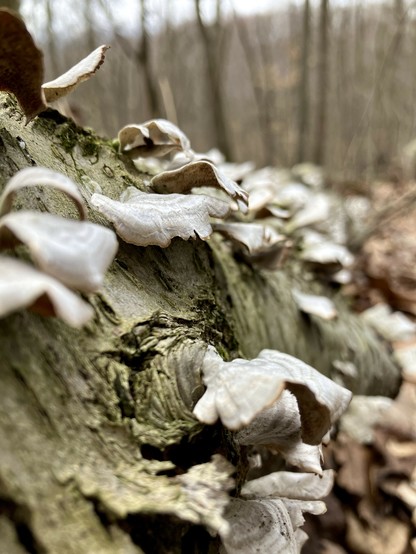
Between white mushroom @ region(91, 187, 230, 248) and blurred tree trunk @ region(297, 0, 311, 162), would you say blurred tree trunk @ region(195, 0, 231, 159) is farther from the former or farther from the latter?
white mushroom @ region(91, 187, 230, 248)

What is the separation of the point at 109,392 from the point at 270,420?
1.22 feet

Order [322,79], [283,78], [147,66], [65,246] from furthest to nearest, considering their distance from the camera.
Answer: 1. [283,78]
2. [322,79]
3. [147,66]
4. [65,246]

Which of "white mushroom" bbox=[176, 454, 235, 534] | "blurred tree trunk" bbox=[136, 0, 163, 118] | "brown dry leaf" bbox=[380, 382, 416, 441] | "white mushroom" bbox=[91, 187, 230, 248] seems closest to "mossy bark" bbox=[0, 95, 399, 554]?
"white mushroom" bbox=[176, 454, 235, 534]

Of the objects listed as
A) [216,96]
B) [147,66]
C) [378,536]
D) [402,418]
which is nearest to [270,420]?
[378,536]

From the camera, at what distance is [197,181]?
1.52m

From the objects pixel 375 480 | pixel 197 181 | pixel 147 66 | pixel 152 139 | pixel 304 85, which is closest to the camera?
pixel 197 181

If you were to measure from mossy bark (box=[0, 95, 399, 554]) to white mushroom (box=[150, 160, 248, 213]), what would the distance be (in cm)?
10

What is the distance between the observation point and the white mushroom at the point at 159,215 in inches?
48.9

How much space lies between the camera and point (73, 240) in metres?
0.85

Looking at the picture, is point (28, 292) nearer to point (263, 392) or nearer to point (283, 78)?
point (263, 392)

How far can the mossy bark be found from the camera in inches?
34.4

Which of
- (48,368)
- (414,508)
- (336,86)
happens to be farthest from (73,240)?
(336,86)

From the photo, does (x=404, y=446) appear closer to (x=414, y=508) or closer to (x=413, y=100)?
(x=414, y=508)

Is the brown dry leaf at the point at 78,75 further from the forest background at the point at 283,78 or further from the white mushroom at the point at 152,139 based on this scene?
the forest background at the point at 283,78
